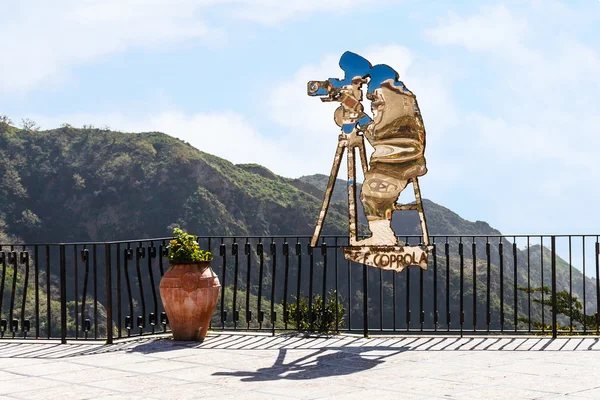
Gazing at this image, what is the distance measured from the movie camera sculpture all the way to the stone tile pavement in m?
0.96

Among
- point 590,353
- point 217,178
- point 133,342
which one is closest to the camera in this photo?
point 590,353

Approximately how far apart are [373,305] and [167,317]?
47771 mm

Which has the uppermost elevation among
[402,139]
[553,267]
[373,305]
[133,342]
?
[402,139]

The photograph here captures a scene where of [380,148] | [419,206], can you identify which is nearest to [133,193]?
[380,148]

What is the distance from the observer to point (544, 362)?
7652mm

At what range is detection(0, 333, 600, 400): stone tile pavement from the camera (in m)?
6.32

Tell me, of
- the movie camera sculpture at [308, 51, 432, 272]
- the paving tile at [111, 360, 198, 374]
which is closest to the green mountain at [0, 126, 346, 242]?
the movie camera sculpture at [308, 51, 432, 272]

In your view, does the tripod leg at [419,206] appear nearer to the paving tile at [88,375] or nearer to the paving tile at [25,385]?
the paving tile at [88,375]

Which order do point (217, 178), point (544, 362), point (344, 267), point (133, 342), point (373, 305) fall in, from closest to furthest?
point (544, 362)
point (133, 342)
point (373, 305)
point (344, 267)
point (217, 178)

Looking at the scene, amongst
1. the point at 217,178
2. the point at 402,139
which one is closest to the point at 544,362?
the point at 402,139

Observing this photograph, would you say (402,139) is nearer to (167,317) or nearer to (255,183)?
(167,317)

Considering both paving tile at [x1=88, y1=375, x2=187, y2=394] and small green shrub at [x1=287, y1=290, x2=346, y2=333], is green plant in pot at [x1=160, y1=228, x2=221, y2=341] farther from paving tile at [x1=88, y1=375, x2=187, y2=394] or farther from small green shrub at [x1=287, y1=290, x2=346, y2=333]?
paving tile at [x1=88, y1=375, x2=187, y2=394]

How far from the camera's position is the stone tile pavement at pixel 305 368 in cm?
632

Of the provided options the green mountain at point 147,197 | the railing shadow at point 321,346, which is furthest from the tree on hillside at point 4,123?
the railing shadow at point 321,346
